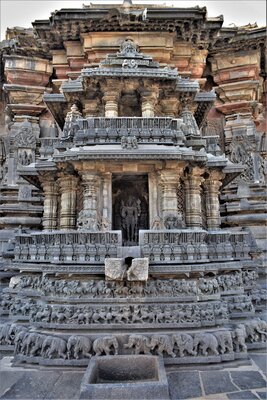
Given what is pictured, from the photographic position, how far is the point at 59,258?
6758 millimetres

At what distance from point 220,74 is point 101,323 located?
12.9 metres

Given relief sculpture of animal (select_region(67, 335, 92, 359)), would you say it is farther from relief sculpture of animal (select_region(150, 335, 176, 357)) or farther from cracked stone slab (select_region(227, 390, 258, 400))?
cracked stone slab (select_region(227, 390, 258, 400))

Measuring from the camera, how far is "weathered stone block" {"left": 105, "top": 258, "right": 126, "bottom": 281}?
6.06 m

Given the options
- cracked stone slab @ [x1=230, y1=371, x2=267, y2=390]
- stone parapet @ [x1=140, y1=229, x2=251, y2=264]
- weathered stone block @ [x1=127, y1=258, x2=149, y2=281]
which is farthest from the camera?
stone parapet @ [x1=140, y1=229, x2=251, y2=264]

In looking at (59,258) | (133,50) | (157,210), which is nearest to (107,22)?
(133,50)

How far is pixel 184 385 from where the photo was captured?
519cm

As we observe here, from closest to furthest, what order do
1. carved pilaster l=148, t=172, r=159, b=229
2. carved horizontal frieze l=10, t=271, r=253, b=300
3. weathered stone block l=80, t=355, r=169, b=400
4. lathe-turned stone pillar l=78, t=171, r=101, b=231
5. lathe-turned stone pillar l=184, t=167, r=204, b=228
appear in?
weathered stone block l=80, t=355, r=169, b=400
carved horizontal frieze l=10, t=271, r=253, b=300
lathe-turned stone pillar l=78, t=171, r=101, b=231
carved pilaster l=148, t=172, r=159, b=229
lathe-turned stone pillar l=184, t=167, r=204, b=228

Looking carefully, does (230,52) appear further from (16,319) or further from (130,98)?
(16,319)

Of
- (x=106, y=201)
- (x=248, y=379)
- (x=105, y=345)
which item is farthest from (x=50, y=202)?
(x=248, y=379)

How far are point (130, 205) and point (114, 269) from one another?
2.51m

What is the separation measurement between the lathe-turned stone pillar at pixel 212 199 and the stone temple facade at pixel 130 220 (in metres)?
0.03

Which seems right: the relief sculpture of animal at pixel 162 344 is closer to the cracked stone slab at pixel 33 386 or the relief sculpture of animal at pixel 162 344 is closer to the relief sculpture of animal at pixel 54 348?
the relief sculpture of animal at pixel 54 348

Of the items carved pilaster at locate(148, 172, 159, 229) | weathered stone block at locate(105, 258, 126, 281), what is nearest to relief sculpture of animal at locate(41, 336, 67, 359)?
weathered stone block at locate(105, 258, 126, 281)

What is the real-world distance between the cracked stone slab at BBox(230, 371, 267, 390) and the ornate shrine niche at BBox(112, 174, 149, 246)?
149 inches
